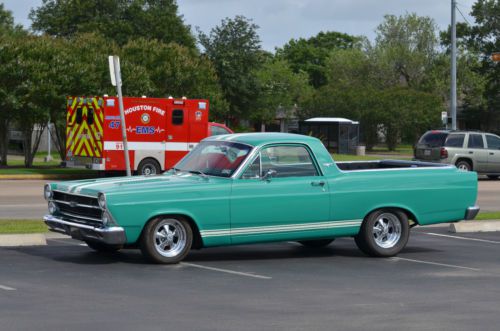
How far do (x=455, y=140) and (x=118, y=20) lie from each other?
4527 centimetres

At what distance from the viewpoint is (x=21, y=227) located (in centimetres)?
1507

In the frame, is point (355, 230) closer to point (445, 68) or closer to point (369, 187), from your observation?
point (369, 187)

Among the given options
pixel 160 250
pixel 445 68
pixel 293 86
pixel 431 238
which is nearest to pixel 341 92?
pixel 445 68

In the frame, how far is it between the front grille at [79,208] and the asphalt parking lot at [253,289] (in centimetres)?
53

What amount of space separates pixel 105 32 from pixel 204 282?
A: 6303 centimetres

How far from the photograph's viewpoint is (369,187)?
12.8m

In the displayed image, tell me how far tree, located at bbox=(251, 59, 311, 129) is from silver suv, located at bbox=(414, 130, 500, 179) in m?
33.2

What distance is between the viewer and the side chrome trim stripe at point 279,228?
39.0ft

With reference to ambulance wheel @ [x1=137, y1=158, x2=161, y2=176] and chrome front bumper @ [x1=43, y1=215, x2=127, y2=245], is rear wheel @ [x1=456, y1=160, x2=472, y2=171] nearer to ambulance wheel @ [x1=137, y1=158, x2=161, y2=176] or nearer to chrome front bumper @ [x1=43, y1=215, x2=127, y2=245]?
ambulance wheel @ [x1=137, y1=158, x2=161, y2=176]

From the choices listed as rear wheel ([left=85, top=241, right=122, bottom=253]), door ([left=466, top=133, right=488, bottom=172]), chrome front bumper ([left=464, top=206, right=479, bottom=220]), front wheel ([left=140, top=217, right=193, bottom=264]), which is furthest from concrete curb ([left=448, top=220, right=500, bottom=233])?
door ([left=466, top=133, right=488, bottom=172])

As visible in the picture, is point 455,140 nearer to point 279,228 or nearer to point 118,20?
point 279,228

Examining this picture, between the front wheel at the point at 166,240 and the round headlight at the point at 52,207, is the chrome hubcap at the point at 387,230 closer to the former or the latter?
the front wheel at the point at 166,240

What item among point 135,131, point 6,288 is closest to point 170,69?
point 135,131

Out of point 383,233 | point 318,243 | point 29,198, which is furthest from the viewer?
point 29,198
